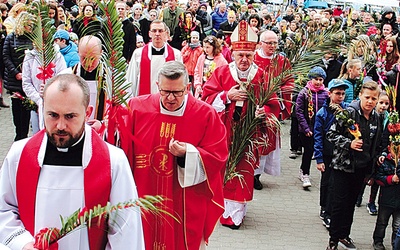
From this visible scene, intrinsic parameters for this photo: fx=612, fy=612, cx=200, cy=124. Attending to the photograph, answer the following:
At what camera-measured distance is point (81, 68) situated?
591 centimetres

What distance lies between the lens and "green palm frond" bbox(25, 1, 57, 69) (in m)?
4.68

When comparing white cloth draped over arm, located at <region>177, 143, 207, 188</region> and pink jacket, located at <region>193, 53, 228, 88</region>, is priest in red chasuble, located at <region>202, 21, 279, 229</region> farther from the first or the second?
pink jacket, located at <region>193, 53, 228, 88</region>

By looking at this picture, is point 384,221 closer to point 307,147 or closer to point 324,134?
point 324,134

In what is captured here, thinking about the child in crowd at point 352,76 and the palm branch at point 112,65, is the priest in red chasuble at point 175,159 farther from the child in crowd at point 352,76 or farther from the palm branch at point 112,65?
the child in crowd at point 352,76

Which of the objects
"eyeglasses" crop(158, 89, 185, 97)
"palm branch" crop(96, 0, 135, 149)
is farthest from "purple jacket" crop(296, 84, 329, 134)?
"palm branch" crop(96, 0, 135, 149)

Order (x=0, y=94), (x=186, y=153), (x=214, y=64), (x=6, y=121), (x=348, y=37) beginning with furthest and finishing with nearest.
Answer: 1. (x=0, y=94)
2. (x=6, y=121)
3. (x=214, y=64)
4. (x=348, y=37)
5. (x=186, y=153)

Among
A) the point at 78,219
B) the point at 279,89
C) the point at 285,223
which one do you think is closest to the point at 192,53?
the point at 285,223

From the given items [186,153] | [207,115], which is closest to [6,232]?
[186,153]

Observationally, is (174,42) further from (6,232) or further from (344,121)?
(6,232)

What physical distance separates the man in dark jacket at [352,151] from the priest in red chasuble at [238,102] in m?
0.81

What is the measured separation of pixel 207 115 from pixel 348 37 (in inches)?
102

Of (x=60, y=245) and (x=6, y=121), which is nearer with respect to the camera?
(x=60, y=245)

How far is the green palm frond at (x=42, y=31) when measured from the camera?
15.3 ft

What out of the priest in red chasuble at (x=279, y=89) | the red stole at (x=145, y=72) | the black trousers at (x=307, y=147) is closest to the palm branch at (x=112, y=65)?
the priest in red chasuble at (x=279, y=89)
